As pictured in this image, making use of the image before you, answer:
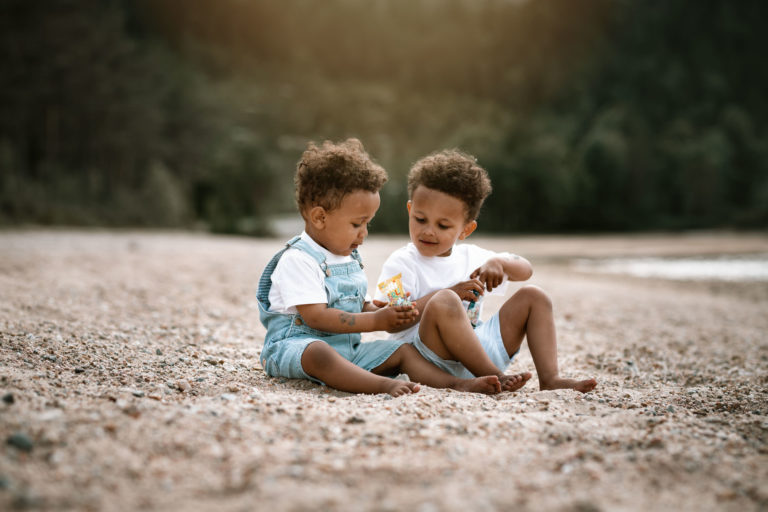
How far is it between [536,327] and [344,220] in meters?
1.26

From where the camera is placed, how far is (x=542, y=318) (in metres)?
3.47

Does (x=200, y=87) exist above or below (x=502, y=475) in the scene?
above

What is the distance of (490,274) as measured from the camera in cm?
347

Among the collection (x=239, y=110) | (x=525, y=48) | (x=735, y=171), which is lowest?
(x=735, y=171)

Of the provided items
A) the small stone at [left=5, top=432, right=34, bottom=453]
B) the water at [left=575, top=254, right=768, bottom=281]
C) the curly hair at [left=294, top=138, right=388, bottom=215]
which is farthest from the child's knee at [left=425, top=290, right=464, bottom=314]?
the water at [left=575, top=254, right=768, bottom=281]

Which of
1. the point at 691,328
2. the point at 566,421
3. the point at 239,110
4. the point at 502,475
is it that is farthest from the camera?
the point at 239,110

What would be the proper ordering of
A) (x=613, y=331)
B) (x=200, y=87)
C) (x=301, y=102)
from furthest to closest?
1. (x=301, y=102)
2. (x=200, y=87)
3. (x=613, y=331)

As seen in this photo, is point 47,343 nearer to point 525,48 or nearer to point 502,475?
point 502,475

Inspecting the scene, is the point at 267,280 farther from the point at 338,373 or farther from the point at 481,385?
the point at 481,385

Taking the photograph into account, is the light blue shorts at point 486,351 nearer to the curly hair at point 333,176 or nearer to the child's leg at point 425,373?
the child's leg at point 425,373

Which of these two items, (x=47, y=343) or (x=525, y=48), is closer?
(x=47, y=343)

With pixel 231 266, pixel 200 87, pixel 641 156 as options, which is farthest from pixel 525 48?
pixel 231 266

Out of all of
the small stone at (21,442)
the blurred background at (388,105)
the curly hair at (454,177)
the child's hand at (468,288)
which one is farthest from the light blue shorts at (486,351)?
the blurred background at (388,105)

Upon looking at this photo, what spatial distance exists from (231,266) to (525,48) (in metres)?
71.9
